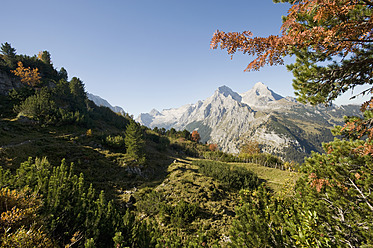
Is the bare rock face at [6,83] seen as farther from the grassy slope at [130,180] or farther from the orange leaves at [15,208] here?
the orange leaves at [15,208]

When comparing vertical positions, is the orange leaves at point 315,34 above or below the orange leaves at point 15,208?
above

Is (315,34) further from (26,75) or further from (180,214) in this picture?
(26,75)

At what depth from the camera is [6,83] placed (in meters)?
49.6

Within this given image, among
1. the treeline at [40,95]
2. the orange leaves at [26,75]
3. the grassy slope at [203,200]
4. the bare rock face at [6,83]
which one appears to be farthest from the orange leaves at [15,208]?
the orange leaves at [26,75]

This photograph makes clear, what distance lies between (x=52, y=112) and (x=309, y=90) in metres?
56.7

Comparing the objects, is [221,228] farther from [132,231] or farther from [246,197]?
[132,231]

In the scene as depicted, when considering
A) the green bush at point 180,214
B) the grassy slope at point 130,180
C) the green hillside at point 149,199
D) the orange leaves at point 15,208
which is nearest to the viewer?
the orange leaves at point 15,208

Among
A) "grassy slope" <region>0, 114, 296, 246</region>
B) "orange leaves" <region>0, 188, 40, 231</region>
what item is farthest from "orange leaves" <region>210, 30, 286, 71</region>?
"grassy slope" <region>0, 114, 296, 246</region>

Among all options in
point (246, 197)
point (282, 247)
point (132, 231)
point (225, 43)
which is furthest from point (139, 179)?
point (225, 43)

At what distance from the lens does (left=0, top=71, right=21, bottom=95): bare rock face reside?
47.7 metres

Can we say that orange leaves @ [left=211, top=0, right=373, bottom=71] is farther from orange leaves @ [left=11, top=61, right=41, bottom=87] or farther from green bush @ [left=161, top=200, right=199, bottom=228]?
orange leaves @ [left=11, top=61, right=41, bottom=87]

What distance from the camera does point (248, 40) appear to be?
520 centimetres

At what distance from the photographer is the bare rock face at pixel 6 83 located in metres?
47.7

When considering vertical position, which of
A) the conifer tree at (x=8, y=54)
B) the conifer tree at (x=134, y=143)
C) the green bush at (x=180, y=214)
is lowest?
the green bush at (x=180, y=214)
